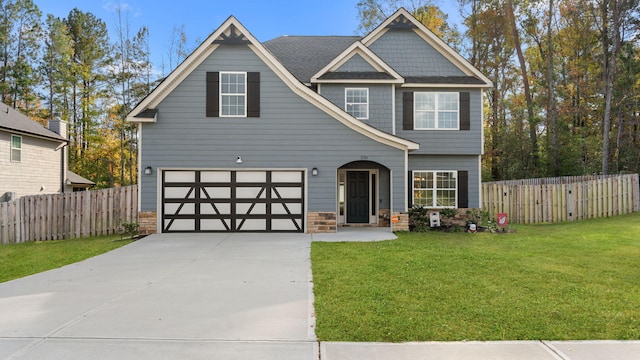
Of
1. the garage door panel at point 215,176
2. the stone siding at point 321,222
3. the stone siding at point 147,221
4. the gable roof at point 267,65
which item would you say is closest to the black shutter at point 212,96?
the gable roof at point 267,65

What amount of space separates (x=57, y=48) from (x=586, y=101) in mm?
36574

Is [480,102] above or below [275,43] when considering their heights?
below

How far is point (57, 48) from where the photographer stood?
88.8 ft

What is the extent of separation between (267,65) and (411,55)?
5.95 metres

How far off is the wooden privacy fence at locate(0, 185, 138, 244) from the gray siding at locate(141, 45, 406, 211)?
1.84m

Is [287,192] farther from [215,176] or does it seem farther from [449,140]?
[449,140]

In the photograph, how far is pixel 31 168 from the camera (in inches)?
711

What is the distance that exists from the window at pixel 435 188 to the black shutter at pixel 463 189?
5.6 inches

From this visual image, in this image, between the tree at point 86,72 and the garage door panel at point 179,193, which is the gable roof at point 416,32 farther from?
the tree at point 86,72

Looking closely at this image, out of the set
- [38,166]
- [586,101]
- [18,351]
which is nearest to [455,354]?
[18,351]

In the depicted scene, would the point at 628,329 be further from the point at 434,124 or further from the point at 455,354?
the point at 434,124

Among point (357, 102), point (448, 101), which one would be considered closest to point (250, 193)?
point (357, 102)

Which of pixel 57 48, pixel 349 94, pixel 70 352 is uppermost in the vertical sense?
pixel 57 48

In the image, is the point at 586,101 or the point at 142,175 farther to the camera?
the point at 586,101
